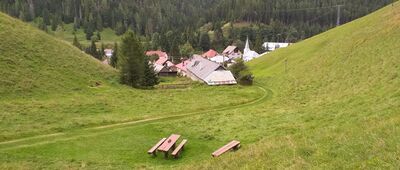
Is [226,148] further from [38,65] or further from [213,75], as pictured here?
[213,75]

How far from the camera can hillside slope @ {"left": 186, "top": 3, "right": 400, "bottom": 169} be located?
14227 millimetres

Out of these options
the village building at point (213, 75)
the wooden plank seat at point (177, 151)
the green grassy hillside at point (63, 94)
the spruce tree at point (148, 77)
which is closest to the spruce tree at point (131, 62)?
the spruce tree at point (148, 77)

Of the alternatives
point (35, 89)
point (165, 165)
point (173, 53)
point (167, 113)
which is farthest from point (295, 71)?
point (173, 53)

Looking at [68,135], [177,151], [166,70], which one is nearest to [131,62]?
[68,135]

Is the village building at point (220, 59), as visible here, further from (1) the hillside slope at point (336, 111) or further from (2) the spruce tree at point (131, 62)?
(2) the spruce tree at point (131, 62)

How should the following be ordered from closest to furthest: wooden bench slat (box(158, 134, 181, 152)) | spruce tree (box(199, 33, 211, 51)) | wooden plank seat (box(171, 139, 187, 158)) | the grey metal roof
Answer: wooden plank seat (box(171, 139, 187, 158)), wooden bench slat (box(158, 134, 181, 152)), the grey metal roof, spruce tree (box(199, 33, 211, 51))

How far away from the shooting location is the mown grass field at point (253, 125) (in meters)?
15.5

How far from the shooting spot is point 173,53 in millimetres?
153125

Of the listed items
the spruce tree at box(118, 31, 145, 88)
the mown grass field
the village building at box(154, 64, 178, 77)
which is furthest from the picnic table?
the village building at box(154, 64, 178, 77)

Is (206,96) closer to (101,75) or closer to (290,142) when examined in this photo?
(101,75)

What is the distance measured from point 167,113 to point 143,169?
15932 mm

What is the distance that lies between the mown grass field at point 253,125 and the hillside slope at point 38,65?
934 mm

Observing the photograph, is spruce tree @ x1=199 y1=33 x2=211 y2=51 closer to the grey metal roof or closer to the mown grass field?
the grey metal roof

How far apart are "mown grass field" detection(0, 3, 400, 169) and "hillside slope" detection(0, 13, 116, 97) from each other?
934 millimetres
